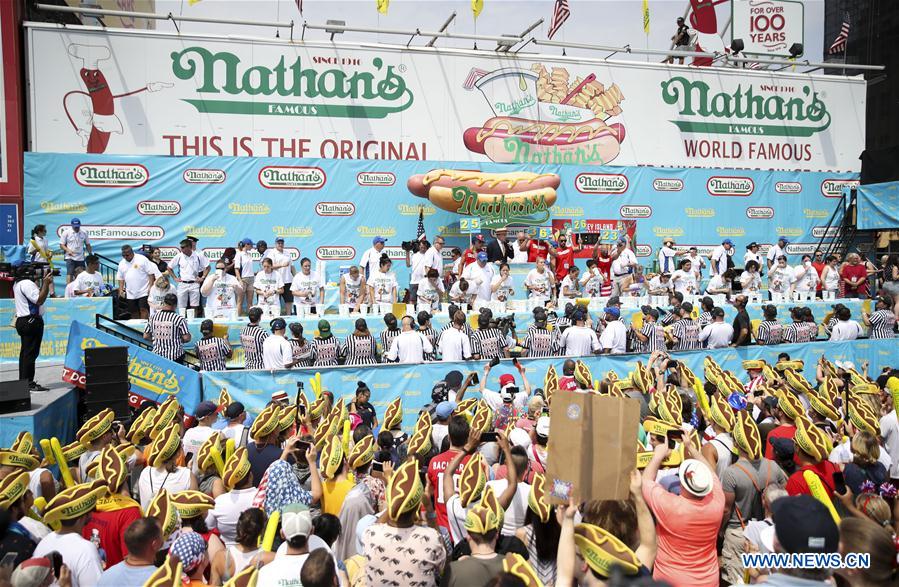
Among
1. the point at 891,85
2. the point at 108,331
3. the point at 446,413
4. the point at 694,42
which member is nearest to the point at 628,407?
the point at 446,413

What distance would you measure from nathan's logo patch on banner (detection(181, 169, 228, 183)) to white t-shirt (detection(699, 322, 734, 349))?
11.5 metres

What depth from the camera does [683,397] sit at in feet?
22.0

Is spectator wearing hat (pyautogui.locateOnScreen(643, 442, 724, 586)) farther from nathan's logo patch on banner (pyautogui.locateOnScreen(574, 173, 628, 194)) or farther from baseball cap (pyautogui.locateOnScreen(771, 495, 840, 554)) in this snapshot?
nathan's logo patch on banner (pyautogui.locateOnScreen(574, 173, 628, 194))

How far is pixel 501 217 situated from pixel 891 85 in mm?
14930

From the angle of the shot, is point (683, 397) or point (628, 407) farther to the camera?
point (683, 397)

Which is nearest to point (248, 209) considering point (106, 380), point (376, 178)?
point (376, 178)

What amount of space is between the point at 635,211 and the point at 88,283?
47.1 feet

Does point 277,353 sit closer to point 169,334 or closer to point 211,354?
point 211,354

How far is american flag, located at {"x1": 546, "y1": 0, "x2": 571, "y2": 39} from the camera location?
1912 cm

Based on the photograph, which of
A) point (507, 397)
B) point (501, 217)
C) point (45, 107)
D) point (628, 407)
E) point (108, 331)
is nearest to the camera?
point (628, 407)

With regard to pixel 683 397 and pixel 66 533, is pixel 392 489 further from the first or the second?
pixel 683 397

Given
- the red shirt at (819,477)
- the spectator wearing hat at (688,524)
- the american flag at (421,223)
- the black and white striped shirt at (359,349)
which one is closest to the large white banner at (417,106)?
the american flag at (421,223)

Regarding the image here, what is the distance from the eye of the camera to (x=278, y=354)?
417 inches

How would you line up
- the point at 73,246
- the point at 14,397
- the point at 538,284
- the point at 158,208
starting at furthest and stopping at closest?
the point at 158,208
the point at 73,246
the point at 538,284
the point at 14,397
